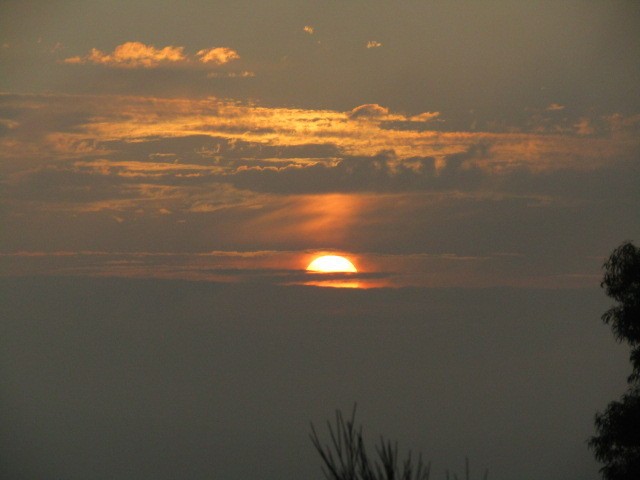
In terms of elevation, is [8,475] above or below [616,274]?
above

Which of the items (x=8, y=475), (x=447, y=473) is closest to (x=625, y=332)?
(x=447, y=473)

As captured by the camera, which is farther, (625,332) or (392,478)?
(625,332)

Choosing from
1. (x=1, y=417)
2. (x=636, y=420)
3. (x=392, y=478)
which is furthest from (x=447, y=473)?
(x=1, y=417)

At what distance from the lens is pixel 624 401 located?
2284 centimetres

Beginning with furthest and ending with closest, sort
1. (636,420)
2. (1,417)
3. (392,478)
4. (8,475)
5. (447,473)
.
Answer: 1. (1,417)
2. (8,475)
3. (636,420)
4. (447,473)
5. (392,478)

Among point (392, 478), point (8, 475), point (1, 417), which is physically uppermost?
point (1, 417)

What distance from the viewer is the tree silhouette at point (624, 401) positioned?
2227 centimetres

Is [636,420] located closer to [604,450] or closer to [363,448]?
[604,450]

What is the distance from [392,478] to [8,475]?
15458 cm

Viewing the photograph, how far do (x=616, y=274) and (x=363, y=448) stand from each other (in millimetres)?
16152

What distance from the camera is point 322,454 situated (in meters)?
8.70

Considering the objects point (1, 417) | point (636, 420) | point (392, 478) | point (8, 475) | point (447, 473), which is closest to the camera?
point (392, 478)

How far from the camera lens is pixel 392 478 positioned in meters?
8.48

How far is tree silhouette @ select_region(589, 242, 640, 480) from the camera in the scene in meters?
22.3
